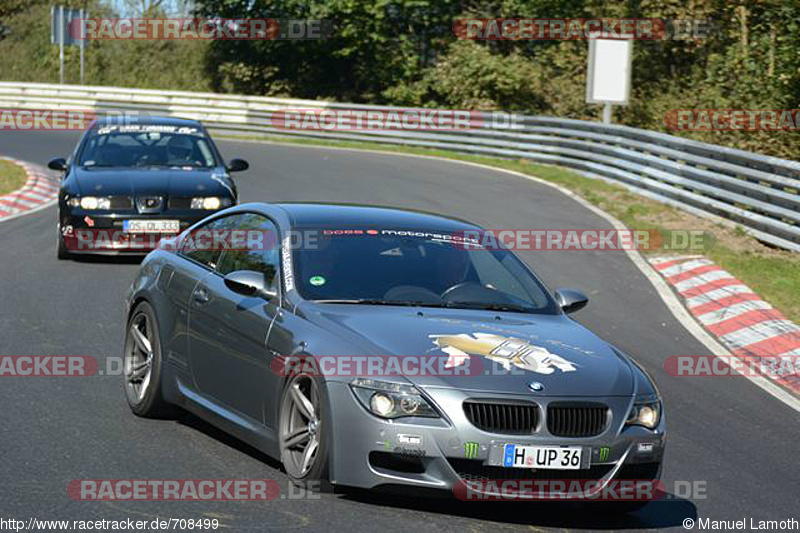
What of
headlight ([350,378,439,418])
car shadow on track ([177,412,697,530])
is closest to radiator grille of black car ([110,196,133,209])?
car shadow on track ([177,412,697,530])

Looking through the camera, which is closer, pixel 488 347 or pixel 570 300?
pixel 488 347

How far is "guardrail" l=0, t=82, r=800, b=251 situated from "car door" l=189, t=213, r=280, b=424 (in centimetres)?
1018

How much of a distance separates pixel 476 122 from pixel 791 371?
20.4 m

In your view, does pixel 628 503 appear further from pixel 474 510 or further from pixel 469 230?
pixel 469 230

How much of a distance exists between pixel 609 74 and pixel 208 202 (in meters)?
15.4

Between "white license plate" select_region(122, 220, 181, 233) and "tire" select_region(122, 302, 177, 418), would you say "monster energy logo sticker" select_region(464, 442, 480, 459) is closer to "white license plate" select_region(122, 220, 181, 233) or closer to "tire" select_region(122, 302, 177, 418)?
"tire" select_region(122, 302, 177, 418)

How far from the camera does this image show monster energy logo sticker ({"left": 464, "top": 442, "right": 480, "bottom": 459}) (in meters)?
6.34

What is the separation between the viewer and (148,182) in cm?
1622

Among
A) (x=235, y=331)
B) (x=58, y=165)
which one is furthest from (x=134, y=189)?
(x=235, y=331)

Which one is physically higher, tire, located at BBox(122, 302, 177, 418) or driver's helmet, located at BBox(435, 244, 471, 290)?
driver's helmet, located at BBox(435, 244, 471, 290)

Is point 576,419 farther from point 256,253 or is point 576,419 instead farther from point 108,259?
point 108,259

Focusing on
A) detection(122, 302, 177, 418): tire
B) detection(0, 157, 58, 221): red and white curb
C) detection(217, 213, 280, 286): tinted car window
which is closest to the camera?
detection(217, 213, 280, 286): tinted car window

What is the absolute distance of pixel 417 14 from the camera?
43.1 meters

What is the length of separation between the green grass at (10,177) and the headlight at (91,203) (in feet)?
24.1
